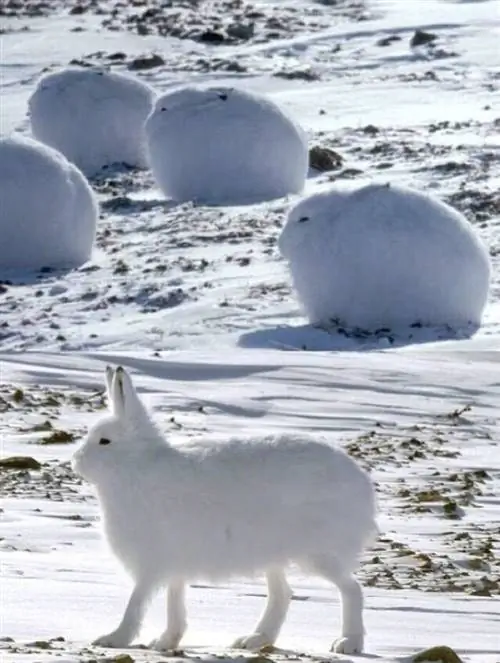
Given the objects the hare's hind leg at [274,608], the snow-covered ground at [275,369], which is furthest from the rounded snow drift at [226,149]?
Result: the hare's hind leg at [274,608]

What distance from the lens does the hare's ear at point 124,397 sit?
15.8 feet

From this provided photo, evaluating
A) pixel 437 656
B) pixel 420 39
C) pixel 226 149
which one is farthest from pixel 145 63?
pixel 437 656

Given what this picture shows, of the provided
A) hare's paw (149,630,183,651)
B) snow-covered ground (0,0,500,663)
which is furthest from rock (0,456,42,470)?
hare's paw (149,630,183,651)

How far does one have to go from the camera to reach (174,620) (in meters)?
4.90

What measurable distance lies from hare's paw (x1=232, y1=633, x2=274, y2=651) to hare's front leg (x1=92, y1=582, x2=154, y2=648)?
28 centimetres

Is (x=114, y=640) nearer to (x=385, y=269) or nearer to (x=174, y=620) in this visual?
(x=174, y=620)

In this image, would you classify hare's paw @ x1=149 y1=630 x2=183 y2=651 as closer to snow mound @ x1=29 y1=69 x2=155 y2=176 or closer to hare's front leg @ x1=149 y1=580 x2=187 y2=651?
hare's front leg @ x1=149 y1=580 x2=187 y2=651

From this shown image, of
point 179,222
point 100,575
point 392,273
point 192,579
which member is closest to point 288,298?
point 392,273

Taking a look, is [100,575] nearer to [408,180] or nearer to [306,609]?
[306,609]

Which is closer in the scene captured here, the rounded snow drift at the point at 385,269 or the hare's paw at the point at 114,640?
the hare's paw at the point at 114,640

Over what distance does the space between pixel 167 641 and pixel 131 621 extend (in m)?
0.12

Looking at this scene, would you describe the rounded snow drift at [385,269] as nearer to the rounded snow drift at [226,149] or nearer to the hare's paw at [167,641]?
the rounded snow drift at [226,149]

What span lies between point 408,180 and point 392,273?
224 inches

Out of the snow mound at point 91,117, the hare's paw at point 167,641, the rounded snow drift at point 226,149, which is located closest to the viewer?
the hare's paw at point 167,641
